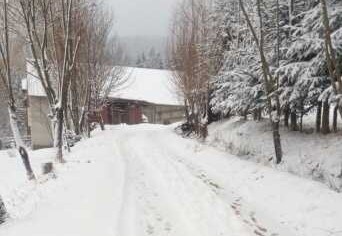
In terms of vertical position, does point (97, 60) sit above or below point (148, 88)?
above

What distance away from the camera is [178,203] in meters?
8.30

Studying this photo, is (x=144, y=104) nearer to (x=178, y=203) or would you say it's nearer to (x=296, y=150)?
(x=296, y=150)

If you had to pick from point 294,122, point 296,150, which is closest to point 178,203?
point 296,150

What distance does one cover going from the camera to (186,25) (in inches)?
943

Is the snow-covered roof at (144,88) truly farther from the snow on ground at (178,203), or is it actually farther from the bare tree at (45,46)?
the snow on ground at (178,203)

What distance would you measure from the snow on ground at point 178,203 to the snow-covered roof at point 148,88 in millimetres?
30461

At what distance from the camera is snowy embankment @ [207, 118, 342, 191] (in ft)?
30.1

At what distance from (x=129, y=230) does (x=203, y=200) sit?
2298mm

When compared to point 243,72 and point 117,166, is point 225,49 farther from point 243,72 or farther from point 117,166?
point 117,166

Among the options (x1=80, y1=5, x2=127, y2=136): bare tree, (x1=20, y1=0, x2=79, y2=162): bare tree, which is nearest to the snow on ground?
(x1=20, y1=0, x2=79, y2=162): bare tree

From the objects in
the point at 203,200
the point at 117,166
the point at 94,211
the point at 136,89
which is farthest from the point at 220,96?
the point at 136,89

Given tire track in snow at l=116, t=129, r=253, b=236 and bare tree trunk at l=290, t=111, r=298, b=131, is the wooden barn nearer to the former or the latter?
bare tree trunk at l=290, t=111, r=298, b=131

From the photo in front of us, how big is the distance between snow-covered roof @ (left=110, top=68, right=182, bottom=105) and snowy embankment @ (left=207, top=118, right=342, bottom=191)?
2710cm

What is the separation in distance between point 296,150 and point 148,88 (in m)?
36.3
